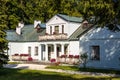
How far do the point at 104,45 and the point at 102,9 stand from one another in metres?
15.9

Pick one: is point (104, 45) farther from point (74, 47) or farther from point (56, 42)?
point (56, 42)

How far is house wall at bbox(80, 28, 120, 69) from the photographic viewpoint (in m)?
31.6

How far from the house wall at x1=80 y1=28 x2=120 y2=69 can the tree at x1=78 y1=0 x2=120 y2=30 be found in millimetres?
13421

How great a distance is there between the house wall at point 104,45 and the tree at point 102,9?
1342 cm

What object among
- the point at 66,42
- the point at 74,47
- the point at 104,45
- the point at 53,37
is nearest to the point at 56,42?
the point at 53,37

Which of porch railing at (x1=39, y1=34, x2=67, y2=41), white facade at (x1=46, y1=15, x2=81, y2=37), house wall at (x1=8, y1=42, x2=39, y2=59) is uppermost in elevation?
white facade at (x1=46, y1=15, x2=81, y2=37)

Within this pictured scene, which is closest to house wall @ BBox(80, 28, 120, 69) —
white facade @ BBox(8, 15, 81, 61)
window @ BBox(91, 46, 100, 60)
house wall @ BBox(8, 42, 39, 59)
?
window @ BBox(91, 46, 100, 60)

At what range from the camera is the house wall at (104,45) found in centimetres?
3158

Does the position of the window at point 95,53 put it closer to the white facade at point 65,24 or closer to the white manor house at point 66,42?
the white manor house at point 66,42

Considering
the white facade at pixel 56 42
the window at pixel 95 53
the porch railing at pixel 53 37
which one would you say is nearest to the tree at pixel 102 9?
the window at pixel 95 53

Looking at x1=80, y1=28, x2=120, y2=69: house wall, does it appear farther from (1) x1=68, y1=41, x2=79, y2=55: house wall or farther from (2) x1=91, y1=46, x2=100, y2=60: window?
(1) x1=68, y1=41, x2=79, y2=55: house wall

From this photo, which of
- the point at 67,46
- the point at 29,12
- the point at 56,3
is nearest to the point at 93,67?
the point at 67,46

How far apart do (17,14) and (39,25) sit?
21692 millimetres

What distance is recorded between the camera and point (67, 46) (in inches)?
1619
